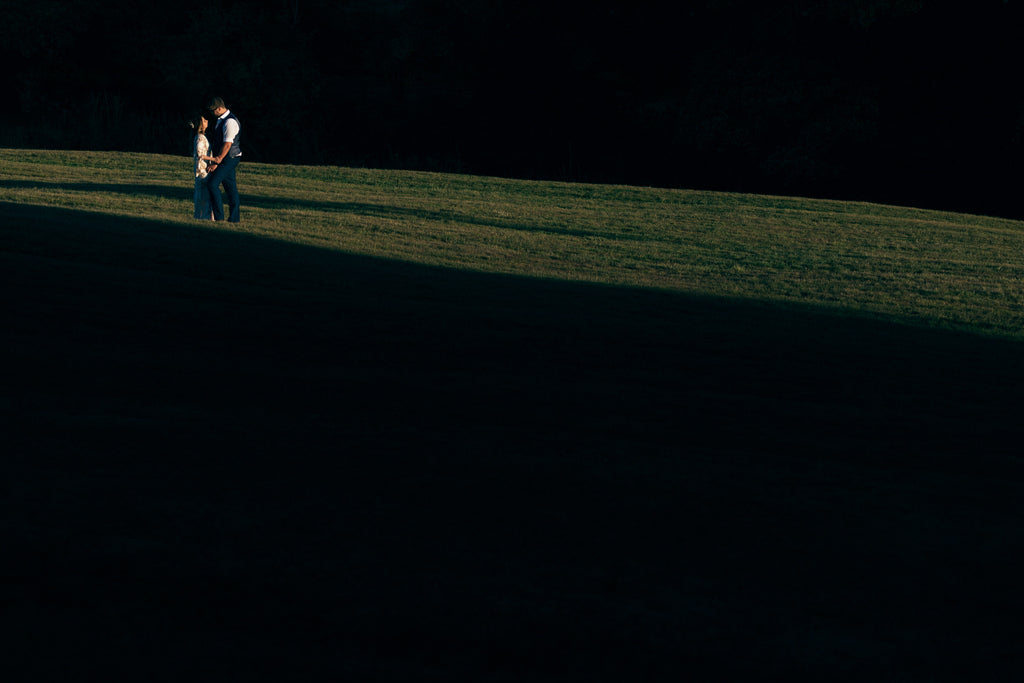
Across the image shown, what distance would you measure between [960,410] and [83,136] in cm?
3553

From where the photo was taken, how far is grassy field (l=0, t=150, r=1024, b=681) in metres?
2.99

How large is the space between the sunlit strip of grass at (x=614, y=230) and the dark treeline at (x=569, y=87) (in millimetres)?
10338

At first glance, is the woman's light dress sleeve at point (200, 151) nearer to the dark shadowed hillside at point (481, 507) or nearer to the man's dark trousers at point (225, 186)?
the man's dark trousers at point (225, 186)

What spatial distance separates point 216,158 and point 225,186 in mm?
642

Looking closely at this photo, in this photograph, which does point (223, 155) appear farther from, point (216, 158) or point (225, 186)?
point (225, 186)

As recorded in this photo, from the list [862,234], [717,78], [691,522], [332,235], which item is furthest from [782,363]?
[717,78]

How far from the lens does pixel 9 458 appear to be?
163 inches

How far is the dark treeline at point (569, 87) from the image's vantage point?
35.5 m

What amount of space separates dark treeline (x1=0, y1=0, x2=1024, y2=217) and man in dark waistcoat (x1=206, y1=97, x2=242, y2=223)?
69.1 feet

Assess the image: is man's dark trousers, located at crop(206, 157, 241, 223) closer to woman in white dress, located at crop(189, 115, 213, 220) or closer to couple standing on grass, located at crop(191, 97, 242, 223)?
couple standing on grass, located at crop(191, 97, 242, 223)

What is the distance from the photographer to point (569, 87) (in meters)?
43.6

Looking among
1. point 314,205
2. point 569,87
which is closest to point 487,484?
point 314,205

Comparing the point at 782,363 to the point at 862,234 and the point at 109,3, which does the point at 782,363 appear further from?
the point at 109,3

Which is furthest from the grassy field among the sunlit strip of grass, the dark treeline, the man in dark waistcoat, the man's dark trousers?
the dark treeline
